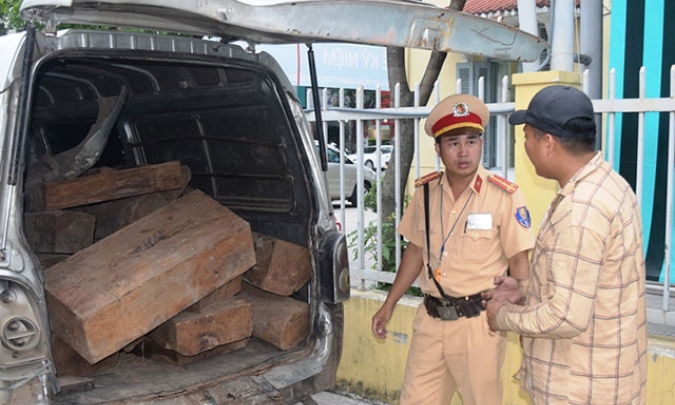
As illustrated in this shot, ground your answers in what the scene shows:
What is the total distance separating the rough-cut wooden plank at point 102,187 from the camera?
352cm

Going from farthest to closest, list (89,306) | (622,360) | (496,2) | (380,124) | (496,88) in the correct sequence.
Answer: (496,88)
(496,2)
(380,124)
(89,306)
(622,360)

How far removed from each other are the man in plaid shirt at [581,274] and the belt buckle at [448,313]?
0.60m

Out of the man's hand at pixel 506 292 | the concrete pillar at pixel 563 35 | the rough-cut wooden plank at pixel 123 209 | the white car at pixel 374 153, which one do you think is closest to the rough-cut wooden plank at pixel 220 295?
the rough-cut wooden plank at pixel 123 209

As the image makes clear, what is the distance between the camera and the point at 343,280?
3.31 metres

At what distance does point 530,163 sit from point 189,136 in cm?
189

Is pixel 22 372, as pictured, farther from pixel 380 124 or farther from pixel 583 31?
pixel 583 31

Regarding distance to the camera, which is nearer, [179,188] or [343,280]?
[343,280]

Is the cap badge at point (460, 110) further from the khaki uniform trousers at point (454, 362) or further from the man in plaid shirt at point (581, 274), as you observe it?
the khaki uniform trousers at point (454, 362)

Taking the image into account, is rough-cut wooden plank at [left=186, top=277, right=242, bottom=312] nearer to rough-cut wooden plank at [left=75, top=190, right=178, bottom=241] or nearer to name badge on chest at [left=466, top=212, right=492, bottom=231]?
rough-cut wooden plank at [left=75, top=190, right=178, bottom=241]

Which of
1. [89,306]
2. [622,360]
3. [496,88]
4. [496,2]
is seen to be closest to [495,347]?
[622,360]

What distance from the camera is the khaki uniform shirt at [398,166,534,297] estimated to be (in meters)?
2.91

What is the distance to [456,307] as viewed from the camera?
294 cm

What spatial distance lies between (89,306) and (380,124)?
87.3 inches

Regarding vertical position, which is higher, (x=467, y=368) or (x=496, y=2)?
(x=496, y=2)
